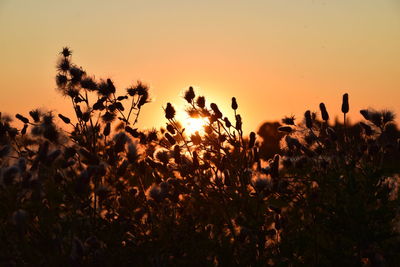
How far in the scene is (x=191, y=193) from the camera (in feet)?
17.5

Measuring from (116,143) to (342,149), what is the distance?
208 centimetres

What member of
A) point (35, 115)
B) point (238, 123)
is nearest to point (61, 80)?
point (35, 115)

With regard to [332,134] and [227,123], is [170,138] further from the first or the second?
[332,134]

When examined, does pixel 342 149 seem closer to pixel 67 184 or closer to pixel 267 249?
pixel 267 249

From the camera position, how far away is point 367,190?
4.57 metres

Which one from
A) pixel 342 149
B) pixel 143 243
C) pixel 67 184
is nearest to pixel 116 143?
pixel 67 184

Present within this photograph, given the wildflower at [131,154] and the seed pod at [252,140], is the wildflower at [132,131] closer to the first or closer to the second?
the wildflower at [131,154]

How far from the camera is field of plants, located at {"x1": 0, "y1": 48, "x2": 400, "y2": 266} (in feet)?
14.6

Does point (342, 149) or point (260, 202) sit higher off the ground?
point (342, 149)

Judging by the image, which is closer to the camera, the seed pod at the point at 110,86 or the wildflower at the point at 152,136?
the wildflower at the point at 152,136

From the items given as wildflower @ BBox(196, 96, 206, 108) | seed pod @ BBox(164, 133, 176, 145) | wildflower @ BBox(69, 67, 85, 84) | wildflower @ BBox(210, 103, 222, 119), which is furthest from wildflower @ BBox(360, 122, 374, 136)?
wildflower @ BBox(69, 67, 85, 84)

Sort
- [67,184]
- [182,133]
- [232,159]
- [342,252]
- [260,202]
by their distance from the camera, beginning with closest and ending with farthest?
[342,252] < [260,202] < [67,184] < [232,159] < [182,133]

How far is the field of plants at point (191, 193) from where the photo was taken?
4461 millimetres

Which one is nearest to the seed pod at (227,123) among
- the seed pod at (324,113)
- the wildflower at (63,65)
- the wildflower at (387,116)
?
the seed pod at (324,113)
